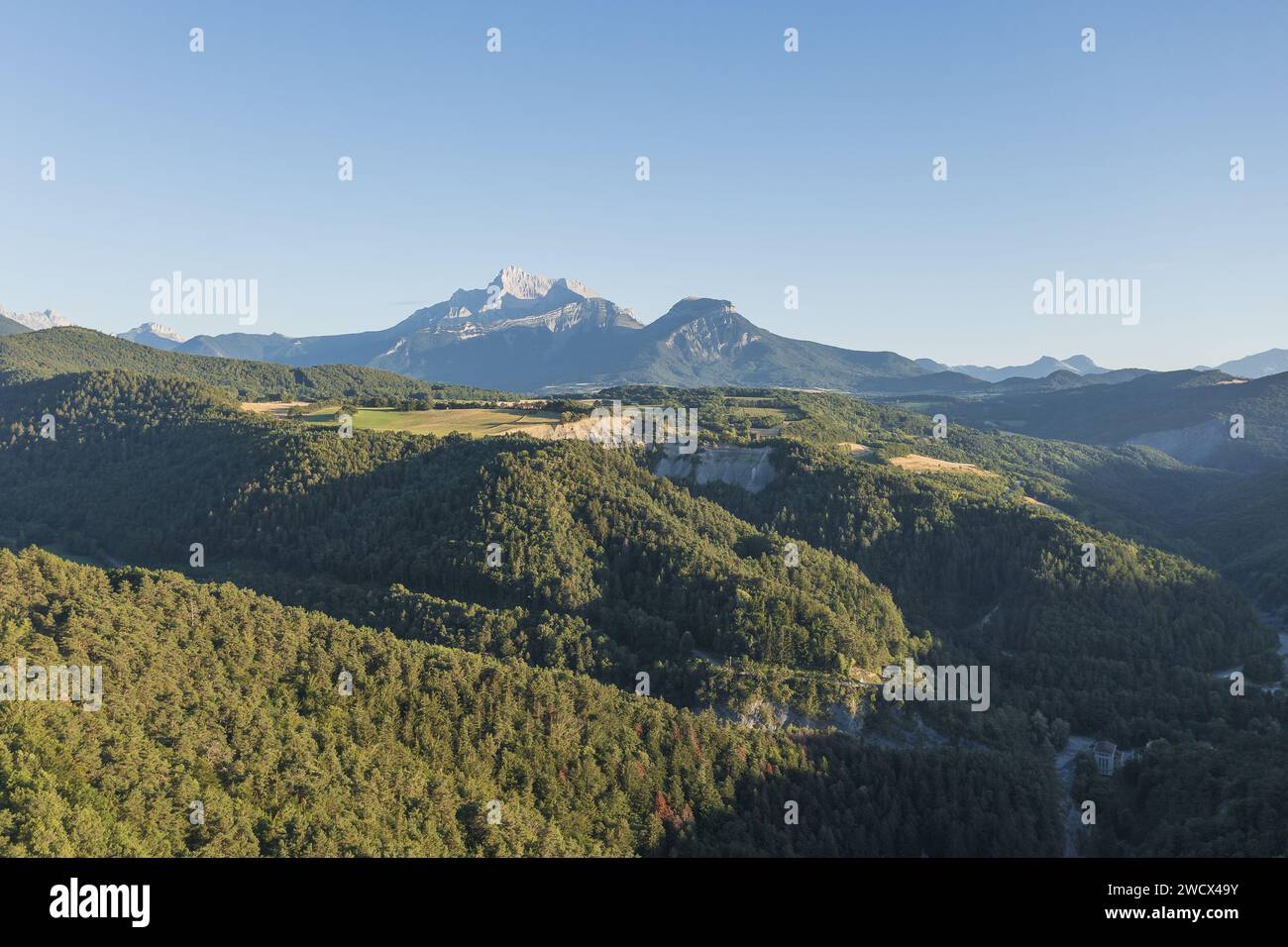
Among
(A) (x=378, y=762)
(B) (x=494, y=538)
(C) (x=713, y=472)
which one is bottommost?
(A) (x=378, y=762)

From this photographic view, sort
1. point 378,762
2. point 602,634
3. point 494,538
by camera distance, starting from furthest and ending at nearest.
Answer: point 494,538
point 602,634
point 378,762

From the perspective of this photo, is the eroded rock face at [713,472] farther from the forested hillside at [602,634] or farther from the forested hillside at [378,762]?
the forested hillside at [378,762]

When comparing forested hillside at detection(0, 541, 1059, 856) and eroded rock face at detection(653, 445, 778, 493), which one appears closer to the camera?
forested hillside at detection(0, 541, 1059, 856)

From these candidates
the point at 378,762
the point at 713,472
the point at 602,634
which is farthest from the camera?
the point at 713,472

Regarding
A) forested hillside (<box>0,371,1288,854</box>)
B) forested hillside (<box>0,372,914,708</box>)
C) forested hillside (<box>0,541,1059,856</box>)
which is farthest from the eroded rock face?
forested hillside (<box>0,541,1059,856</box>)

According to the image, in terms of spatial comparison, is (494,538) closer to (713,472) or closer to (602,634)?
(602,634)

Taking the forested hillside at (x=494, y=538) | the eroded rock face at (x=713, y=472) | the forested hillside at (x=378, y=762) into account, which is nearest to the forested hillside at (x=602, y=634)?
the forested hillside at (x=378, y=762)

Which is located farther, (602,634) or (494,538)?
(494,538)

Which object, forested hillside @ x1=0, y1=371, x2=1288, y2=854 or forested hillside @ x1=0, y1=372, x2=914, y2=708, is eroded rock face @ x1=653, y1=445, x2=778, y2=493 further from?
forested hillside @ x1=0, y1=372, x2=914, y2=708

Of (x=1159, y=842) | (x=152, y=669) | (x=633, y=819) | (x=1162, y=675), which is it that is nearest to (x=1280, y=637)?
(x=1162, y=675)

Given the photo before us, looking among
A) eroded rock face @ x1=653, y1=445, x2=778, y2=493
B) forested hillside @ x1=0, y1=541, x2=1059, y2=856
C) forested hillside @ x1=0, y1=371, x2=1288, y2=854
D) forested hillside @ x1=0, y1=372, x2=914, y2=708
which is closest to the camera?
forested hillside @ x1=0, y1=541, x2=1059, y2=856

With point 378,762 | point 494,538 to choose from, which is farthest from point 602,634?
point 378,762
